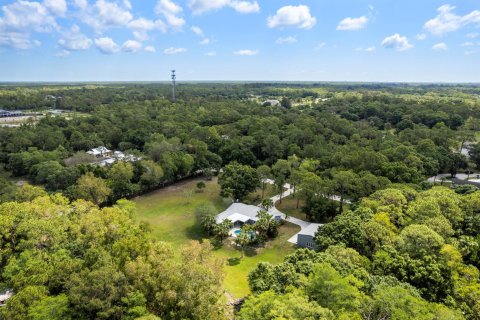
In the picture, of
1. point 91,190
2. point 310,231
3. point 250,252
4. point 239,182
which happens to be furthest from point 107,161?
point 310,231

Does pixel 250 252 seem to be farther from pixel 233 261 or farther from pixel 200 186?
pixel 200 186

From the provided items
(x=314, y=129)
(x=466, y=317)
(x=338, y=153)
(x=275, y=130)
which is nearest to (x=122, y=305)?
(x=466, y=317)

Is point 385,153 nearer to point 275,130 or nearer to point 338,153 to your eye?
point 338,153

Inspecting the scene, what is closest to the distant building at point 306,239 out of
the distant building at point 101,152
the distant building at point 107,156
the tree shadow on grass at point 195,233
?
the tree shadow on grass at point 195,233

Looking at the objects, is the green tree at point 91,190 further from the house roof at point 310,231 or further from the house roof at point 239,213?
the house roof at point 310,231

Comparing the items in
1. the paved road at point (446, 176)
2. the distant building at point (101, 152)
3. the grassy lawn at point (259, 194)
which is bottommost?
the grassy lawn at point (259, 194)

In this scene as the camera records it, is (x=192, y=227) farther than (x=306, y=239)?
Yes

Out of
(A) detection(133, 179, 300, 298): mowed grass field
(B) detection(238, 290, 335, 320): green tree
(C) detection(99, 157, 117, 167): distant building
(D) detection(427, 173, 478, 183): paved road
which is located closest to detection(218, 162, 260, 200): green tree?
(A) detection(133, 179, 300, 298): mowed grass field
